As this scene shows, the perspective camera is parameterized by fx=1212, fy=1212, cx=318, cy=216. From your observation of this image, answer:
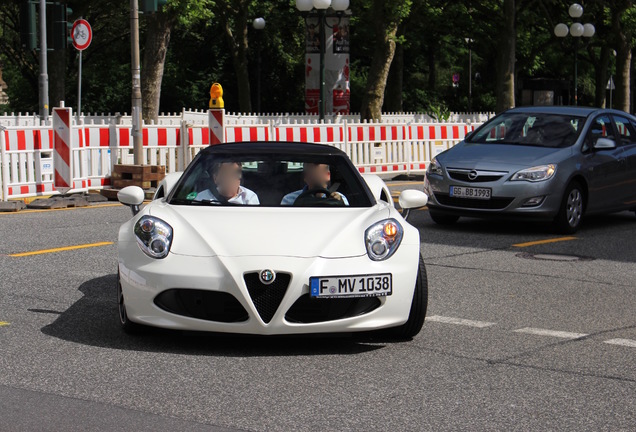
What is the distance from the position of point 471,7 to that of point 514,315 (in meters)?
46.5

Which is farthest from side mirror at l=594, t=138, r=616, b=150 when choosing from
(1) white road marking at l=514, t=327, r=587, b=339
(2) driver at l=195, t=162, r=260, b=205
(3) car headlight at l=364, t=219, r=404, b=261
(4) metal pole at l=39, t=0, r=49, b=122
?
(4) metal pole at l=39, t=0, r=49, b=122

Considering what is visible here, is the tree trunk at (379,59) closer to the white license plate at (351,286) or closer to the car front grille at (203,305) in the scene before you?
the white license plate at (351,286)

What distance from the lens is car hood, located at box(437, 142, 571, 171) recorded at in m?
14.1

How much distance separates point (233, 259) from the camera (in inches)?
272

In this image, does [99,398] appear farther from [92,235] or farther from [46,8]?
[46,8]

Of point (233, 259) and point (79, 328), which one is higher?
point (233, 259)

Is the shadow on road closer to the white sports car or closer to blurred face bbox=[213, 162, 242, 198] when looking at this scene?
the white sports car

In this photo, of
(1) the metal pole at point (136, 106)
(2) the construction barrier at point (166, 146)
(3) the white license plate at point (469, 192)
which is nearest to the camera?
(3) the white license plate at point (469, 192)

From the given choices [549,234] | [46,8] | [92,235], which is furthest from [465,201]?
[46,8]

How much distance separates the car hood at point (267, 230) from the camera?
7.02m

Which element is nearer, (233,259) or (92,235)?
(233,259)

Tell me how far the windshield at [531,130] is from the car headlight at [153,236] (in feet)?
27.5

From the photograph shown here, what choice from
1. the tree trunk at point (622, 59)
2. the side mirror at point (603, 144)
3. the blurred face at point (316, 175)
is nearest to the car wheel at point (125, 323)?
the blurred face at point (316, 175)

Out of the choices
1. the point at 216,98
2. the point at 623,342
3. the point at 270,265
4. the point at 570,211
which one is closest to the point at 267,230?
the point at 270,265
